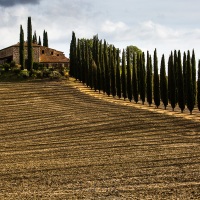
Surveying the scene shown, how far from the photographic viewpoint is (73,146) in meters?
33.1

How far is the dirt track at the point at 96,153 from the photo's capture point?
21047 mm

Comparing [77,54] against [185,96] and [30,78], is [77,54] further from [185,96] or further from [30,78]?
[185,96]

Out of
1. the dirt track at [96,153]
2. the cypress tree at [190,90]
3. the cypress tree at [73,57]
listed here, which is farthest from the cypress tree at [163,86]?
the cypress tree at [73,57]

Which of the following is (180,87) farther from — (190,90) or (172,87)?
(190,90)

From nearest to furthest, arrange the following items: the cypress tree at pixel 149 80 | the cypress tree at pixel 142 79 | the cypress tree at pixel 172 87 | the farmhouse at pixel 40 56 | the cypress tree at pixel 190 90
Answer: the cypress tree at pixel 190 90, the cypress tree at pixel 172 87, the cypress tree at pixel 149 80, the cypress tree at pixel 142 79, the farmhouse at pixel 40 56

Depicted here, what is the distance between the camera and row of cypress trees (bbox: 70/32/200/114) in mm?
53113

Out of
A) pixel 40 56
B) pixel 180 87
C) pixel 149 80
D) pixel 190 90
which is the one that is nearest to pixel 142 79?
pixel 149 80

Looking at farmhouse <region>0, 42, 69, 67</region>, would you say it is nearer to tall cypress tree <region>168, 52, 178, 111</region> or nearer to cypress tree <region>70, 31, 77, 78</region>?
cypress tree <region>70, 31, 77, 78</region>

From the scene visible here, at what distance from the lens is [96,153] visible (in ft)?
98.7

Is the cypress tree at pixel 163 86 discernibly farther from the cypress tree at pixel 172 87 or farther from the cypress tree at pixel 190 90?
the cypress tree at pixel 190 90

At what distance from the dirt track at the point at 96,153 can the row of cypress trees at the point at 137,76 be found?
5.62 metres

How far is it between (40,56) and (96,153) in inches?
2902

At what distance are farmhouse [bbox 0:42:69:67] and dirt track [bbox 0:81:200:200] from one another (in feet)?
135

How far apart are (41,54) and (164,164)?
260ft
